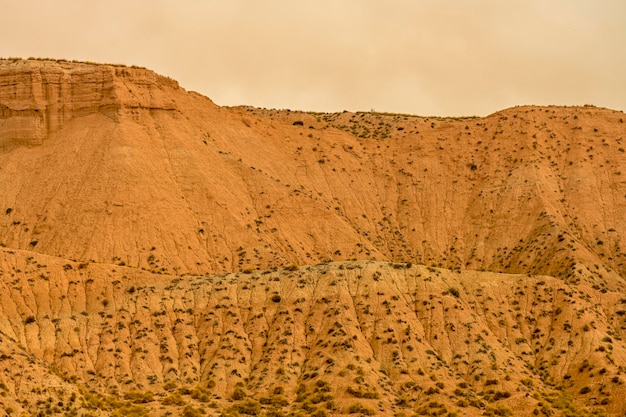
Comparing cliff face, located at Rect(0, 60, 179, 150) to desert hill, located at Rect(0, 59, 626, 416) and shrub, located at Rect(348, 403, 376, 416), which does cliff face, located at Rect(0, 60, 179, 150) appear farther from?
shrub, located at Rect(348, 403, 376, 416)

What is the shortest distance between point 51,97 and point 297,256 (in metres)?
29.1

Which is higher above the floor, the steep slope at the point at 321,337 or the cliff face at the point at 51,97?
the cliff face at the point at 51,97

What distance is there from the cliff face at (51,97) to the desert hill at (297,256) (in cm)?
19

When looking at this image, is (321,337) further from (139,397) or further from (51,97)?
(51,97)

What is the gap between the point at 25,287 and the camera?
292ft

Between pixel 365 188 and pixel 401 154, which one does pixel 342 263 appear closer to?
pixel 365 188

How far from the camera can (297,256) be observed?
109m

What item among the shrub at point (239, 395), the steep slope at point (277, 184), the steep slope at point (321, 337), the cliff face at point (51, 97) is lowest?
the shrub at point (239, 395)

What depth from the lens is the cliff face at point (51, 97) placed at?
118812 mm

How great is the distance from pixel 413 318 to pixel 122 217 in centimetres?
2863

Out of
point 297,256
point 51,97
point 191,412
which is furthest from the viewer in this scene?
point 51,97

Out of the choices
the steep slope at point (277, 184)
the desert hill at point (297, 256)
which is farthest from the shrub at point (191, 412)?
the steep slope at point (277, 184)

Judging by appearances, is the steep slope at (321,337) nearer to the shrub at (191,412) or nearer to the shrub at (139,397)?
the shrub at (139,397)

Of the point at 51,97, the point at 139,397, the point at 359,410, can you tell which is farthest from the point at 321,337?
the point at 51,97
